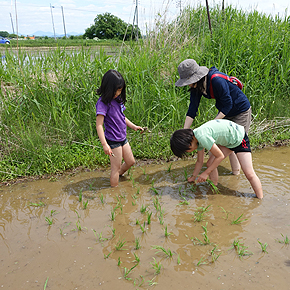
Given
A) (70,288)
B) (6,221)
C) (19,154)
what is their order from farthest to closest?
(19,154), (6,221), (70,288)

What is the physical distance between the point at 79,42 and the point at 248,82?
3.15 m

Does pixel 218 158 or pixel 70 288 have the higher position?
pixel 218 158

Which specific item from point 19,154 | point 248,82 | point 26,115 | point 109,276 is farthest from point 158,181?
point 248,82

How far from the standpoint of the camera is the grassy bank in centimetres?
414

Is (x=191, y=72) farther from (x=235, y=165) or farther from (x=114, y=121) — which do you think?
(x=235, y=165)

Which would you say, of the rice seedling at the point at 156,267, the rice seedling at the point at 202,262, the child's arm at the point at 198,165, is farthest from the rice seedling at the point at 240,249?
the child's arm at the point at 198,165

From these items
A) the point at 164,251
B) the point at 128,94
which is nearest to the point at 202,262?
the point at 164,251

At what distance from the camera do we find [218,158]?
2984mm

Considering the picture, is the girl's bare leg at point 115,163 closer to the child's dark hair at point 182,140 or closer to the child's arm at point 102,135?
the child's arm at point 102,135

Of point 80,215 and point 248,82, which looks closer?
point 80,215

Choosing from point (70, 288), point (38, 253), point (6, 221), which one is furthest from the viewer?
point (6, 221)

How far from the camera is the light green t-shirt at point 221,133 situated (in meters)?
2.96

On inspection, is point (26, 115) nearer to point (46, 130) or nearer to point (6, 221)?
point (46, 130)

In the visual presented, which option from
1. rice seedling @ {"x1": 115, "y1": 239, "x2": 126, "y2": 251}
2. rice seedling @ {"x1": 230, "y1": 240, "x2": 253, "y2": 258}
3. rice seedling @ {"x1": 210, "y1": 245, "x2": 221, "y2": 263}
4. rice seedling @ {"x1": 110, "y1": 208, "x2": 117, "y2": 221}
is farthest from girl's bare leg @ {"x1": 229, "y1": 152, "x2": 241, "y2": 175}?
rice seedling @ {"x1": 115, "y1": 239, "x2": 126, "y2": 251}
